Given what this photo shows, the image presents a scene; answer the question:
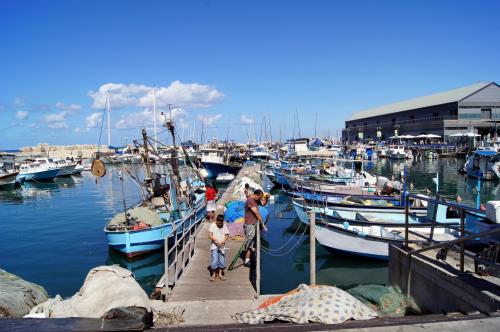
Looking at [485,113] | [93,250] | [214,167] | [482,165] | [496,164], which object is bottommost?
[93,250]

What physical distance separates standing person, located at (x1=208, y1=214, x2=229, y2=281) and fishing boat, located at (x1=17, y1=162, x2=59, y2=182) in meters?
50.6

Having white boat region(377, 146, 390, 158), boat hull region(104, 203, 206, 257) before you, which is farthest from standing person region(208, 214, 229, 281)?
white boat region(377, 146, 390, 158)

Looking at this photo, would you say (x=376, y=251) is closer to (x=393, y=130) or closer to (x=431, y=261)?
(x=431, y=261)

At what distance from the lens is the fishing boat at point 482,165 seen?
146ft

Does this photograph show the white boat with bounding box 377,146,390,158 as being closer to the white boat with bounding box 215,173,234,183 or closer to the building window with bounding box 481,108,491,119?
the building window with bounding box 481,108,491,119

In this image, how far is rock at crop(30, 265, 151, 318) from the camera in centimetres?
635

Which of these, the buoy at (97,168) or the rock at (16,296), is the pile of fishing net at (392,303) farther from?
the buoy at (97,168)

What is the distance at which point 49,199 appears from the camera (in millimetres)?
38031

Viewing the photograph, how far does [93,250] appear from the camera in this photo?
750 inches

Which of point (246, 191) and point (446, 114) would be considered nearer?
point (246, 191)

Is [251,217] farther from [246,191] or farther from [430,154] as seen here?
[430,154]

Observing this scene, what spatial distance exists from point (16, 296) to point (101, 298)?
2637 millimetres

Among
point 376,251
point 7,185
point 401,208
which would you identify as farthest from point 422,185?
point 7,185

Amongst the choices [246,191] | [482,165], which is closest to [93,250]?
[246,191]
